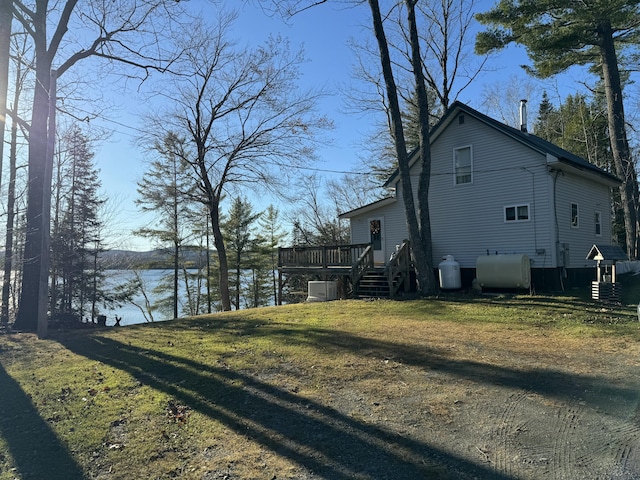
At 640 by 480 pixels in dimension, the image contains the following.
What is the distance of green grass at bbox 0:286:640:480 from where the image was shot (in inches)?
145

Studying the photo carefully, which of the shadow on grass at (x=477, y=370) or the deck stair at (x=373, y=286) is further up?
the deck stair at (x=373, y=286)

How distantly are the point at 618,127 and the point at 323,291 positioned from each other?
14262 mm

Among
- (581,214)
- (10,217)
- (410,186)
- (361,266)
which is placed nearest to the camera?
(10,217)

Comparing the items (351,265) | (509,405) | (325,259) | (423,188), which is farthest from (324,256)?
(509,405)

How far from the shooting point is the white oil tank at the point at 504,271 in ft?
43.1

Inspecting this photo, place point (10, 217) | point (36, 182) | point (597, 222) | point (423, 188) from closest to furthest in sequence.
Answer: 1. point (36, 182)
2. point (10, 217)
3. point (423, 188)
4. point (597, 222)

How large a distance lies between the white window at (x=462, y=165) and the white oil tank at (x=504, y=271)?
11.3 ft

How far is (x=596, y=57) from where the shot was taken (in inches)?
755

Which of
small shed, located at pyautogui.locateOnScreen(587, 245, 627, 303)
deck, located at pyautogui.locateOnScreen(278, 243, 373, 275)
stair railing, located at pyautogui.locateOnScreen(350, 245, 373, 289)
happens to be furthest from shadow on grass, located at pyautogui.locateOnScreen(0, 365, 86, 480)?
small shed, located at pyautogui.locateOnScreen(587, 245, 627, 303)

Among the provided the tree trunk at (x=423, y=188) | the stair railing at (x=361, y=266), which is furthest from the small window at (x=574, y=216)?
the stair railing at (x=361, y=266)

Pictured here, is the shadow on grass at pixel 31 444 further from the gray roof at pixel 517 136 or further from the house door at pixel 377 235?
the house door at pixel 377 235

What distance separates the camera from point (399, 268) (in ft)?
49.2

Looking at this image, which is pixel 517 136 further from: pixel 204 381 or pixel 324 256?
pixel 204 381

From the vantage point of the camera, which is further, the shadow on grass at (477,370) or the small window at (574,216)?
the small window at (574,216)
